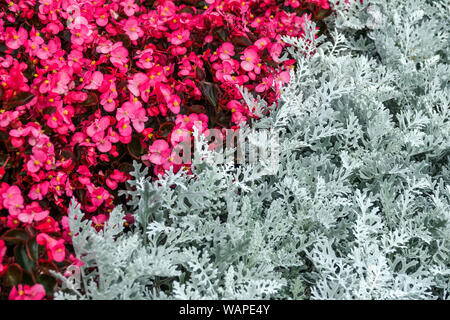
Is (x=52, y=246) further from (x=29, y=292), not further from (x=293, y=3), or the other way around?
(x=293, y=3)

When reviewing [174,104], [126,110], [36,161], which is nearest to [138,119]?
[126,110]

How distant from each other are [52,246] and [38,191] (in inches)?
10.1

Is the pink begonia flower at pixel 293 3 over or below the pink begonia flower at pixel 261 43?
over

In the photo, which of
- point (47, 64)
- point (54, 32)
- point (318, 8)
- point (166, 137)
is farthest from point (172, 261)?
point (318, 8)

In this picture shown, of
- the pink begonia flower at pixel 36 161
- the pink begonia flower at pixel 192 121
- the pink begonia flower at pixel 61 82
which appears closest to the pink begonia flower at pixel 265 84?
the pink begonia flower at pixel 192 121

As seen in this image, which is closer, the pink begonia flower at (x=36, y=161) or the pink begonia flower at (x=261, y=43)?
the pink begonia flower at (x=36, y=161)

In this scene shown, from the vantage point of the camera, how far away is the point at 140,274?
4.69 feet

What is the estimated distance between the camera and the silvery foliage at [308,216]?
149 centimetres

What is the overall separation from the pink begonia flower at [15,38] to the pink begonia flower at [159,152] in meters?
0.62

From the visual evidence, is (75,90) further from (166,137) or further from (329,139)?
(329,139)

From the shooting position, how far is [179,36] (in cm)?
193

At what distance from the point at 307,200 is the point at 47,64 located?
111 centimetres

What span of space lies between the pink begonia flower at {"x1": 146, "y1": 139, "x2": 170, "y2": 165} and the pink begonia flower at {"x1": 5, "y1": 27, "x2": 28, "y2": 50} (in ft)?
2.04

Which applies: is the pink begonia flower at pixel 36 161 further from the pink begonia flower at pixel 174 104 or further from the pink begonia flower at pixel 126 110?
the pink begonia flower at pixel 174 104
